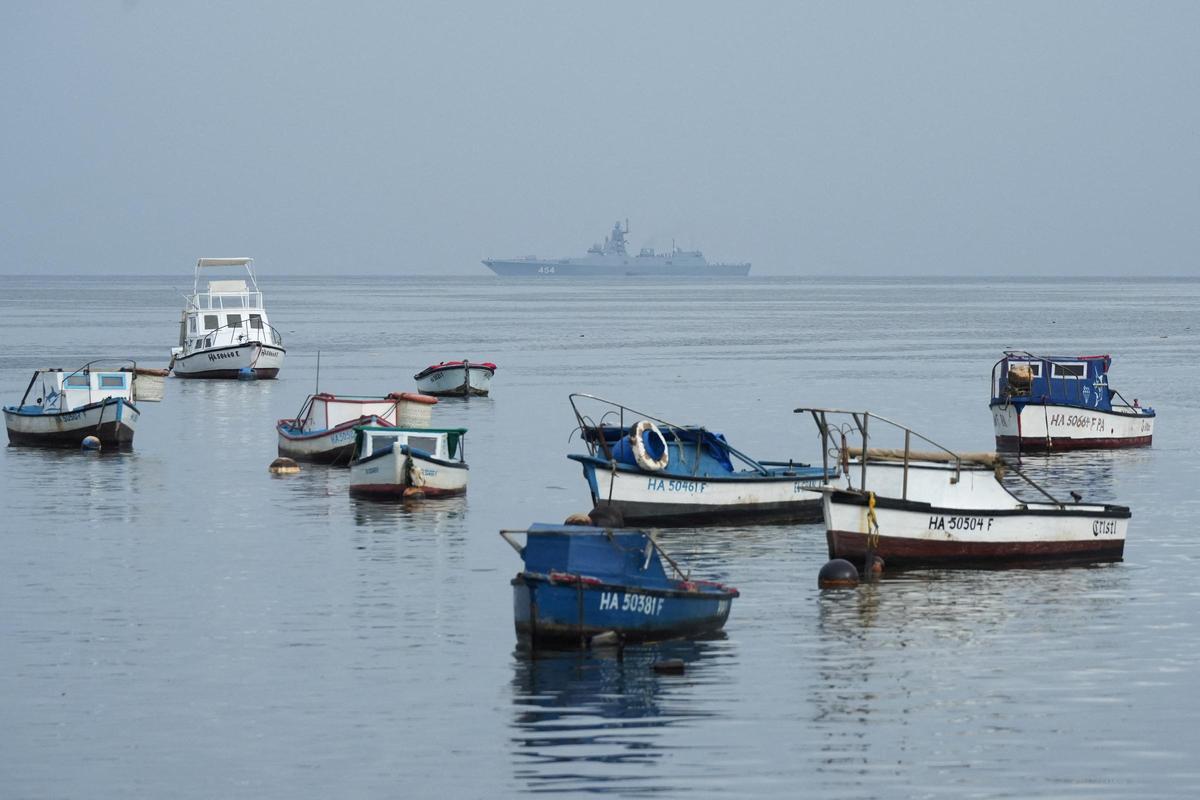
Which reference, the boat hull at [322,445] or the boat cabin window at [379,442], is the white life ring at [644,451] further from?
the boat hull at [322,445]

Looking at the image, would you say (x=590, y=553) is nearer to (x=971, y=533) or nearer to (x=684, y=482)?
(x=971, y=533)

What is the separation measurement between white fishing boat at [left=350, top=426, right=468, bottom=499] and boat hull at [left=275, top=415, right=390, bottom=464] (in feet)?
15.8

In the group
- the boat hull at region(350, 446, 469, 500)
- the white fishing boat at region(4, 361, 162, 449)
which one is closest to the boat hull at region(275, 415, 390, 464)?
the boat hull at region(350, 446, 469, 500)

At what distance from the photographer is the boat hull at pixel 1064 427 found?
2046 inches

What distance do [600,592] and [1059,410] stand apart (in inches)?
1277

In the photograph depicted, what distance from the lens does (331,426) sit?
48312 millimetres

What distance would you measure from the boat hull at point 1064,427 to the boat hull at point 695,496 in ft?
55.9

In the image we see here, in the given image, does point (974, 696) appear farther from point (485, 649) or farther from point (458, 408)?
point (458, 408)

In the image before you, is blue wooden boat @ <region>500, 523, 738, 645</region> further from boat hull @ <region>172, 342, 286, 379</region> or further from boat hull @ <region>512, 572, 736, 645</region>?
boat hull @ <region>172, 342, 286, 379</region>

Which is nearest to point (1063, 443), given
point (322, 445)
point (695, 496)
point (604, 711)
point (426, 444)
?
point (695, 496)

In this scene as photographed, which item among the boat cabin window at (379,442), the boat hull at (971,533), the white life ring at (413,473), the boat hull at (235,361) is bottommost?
the boat hull at (971,533)

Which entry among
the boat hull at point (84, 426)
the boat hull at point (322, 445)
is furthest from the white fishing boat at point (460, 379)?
the boat hull at point (322, 445)

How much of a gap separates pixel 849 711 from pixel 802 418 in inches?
1665

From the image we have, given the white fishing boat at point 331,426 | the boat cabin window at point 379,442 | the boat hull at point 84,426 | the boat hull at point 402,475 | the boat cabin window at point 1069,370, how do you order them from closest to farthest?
the boat hull at point 402,475 < the boat cabin window at point 379,442 < the white fishing boat at point 331,426 < the boat cabin window at point 1069,370 < the boat hull at point 84,426
